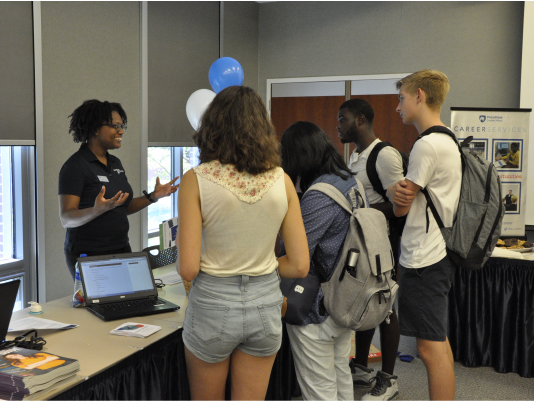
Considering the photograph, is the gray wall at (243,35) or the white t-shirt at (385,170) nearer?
the white t-shirt at (385,170)

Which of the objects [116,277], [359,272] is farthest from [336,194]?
[116,277]

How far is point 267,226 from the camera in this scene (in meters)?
1.39

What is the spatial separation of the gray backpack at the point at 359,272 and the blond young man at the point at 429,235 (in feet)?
0.88

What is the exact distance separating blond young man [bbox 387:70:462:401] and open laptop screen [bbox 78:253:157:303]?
1.07 meters

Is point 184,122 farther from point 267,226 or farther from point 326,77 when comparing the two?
point 267,226

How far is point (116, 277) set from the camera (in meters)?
1.98

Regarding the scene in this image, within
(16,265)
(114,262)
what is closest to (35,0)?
(16,265)

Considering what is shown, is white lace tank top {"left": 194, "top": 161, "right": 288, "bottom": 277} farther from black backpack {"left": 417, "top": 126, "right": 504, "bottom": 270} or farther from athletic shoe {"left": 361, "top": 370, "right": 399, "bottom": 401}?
athletic shoe {"left": 361, "top": 370, "right": 399, "bottom": 401}

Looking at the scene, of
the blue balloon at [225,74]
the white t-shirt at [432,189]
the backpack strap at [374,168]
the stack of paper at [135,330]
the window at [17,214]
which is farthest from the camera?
the blue balloon at [225,74]

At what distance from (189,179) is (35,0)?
2500 mm

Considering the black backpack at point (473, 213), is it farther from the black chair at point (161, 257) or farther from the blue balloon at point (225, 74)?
the blue balloon at point (225, 74)

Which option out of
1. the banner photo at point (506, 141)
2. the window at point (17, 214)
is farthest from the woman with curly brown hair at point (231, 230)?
the banner photo at point (506, 141)

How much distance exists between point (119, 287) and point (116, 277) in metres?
0.04

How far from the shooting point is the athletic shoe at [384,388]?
252 centimetres
